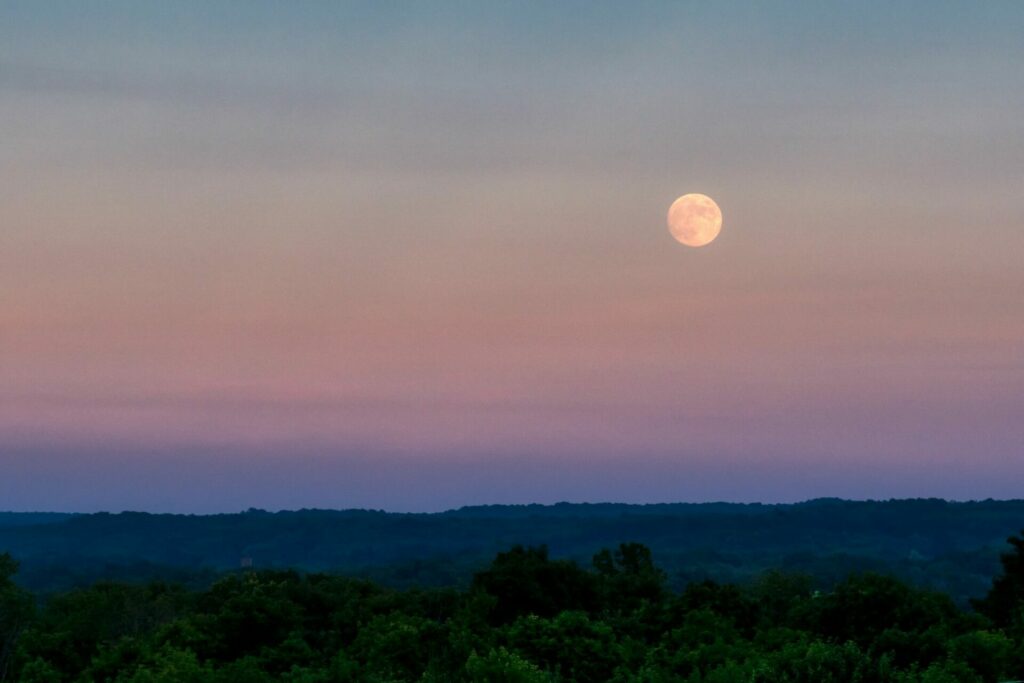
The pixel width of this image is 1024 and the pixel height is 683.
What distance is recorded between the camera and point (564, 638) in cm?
4478

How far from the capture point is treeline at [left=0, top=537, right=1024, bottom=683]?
127ft

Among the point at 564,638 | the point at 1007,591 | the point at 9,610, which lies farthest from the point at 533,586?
the point at 9,610

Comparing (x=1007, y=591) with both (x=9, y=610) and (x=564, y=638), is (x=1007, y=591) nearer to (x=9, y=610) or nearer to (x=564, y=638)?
(x=564, y=638)

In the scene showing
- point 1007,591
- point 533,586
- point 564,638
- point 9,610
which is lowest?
point 564,638

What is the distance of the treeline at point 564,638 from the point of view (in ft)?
127

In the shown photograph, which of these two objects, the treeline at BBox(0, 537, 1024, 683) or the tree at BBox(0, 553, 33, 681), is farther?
the tree at BBox(0, 553, 33, 681)

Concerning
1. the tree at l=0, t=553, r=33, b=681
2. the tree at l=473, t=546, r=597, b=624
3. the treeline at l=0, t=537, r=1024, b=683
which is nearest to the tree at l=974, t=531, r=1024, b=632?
the treeline at l=0, t=537, r=1024, b=683

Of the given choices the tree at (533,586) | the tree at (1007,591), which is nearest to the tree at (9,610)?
the tree at (533,586)

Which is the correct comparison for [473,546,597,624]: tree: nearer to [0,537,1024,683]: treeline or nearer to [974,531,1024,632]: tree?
[0,537,1024,683]: treeline

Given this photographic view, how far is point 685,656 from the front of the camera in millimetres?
43812

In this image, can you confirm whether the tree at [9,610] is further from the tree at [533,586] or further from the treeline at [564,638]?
the tree at [533,586]

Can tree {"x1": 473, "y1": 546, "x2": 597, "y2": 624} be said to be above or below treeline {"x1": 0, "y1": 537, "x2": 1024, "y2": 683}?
above

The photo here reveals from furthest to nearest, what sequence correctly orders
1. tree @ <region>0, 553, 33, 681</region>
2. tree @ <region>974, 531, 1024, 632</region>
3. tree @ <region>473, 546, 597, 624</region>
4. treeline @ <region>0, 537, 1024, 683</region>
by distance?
tree @ <region>0, 553, 33, 681</region> → tree @ <region>974, 531, 1024, 632</region> → tree @ <region>473, 546, 597, 624</region> → treeline @ <region>0, 537, 1024, 683</region>

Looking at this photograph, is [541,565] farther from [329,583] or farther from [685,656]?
Result: [329,583]
